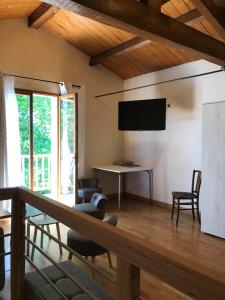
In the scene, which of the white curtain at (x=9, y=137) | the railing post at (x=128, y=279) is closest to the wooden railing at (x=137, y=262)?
the railing post at (x=128, y=279)

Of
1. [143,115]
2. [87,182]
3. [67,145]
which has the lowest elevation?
[87,182]

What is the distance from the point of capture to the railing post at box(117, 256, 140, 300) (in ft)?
3.09

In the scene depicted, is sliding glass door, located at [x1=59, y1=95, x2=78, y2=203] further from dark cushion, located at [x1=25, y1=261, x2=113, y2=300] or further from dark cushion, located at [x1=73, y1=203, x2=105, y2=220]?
dark cushion, located at [x1=25, y1=261, x2=113, y2=300]

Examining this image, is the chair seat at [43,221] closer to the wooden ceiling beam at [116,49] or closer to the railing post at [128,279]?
the railing post at [128,279]

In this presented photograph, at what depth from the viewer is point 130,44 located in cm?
477

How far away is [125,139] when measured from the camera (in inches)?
256

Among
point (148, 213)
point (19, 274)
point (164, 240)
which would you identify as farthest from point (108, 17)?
point (148, 213)

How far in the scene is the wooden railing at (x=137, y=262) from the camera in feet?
2.27

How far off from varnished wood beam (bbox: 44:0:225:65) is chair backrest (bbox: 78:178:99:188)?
3152 mm

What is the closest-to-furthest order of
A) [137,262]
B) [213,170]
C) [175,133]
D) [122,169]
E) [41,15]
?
1. [137,262]
2. [213,170]
3. [41,15]
4. [175,133]
5. [122,169]

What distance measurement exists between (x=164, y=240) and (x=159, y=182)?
1.91 metres

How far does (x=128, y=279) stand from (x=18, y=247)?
1.07 meters

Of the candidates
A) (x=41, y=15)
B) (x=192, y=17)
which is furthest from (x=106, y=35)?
(x=192, y=17)

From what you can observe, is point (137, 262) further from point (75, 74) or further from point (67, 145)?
point (75, 74)
